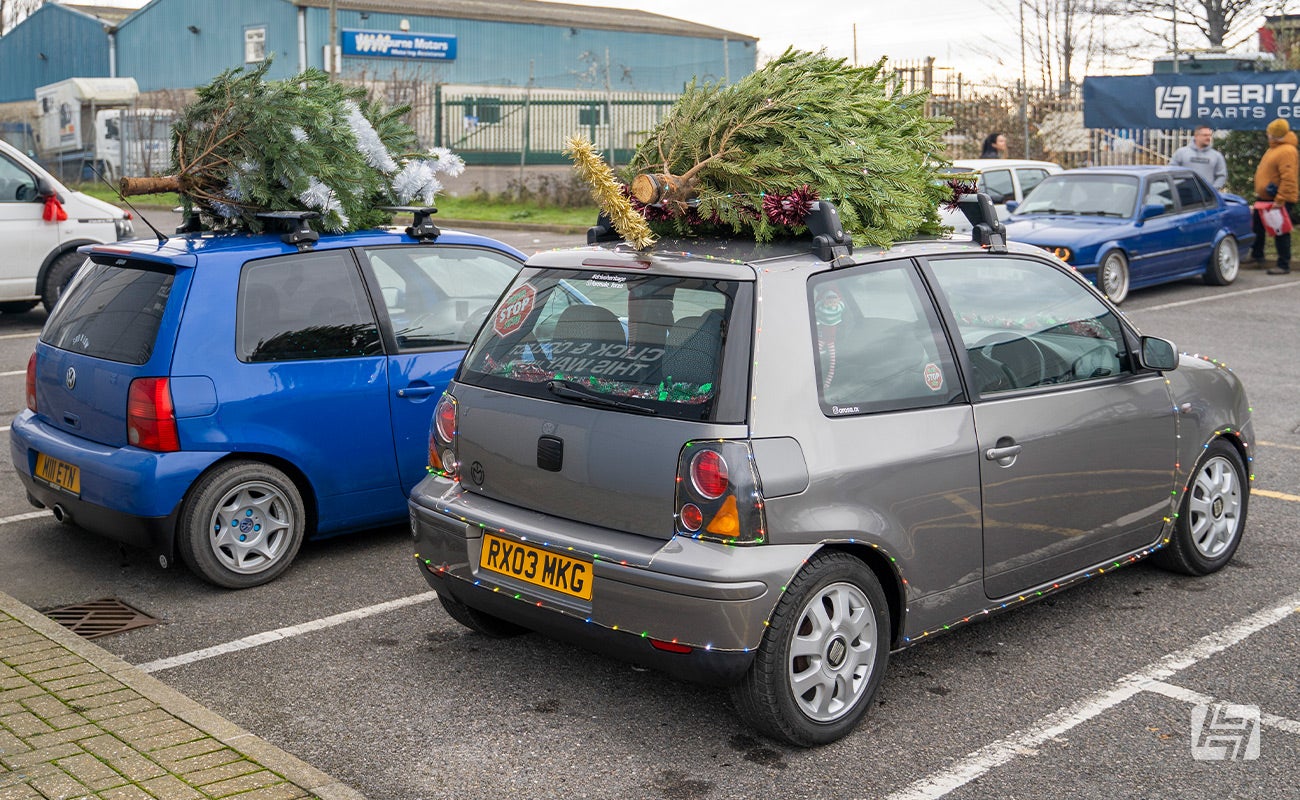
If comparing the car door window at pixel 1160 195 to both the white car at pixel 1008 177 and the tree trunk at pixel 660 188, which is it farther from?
the tree trunk at pixel 660 188

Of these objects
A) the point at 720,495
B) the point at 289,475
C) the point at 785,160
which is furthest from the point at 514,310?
the point at 289,475

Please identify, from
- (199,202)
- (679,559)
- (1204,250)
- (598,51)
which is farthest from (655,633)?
(598,51)

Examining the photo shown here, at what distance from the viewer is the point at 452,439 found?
4730mm

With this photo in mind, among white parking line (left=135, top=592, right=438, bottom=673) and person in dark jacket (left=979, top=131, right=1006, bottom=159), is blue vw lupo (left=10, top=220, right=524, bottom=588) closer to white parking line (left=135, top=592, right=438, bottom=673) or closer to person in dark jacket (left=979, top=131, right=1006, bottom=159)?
white parking line (left=135, top=592, right=438, bottom=673)

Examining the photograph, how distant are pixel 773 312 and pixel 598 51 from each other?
4539 centimetres

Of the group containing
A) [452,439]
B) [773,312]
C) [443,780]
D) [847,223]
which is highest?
[847,223]

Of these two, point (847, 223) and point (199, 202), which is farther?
point (199, 202)

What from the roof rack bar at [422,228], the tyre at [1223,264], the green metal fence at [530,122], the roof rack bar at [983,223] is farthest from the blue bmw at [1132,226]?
the green metal fence at [530,122]

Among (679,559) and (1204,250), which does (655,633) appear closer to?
(679,559)

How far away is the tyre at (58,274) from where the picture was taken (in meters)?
13.6

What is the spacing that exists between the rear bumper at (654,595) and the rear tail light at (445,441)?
0.35 meters

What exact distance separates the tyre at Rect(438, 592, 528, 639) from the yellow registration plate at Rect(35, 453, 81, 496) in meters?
1.93

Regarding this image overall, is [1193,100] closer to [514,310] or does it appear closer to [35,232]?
[35,232]

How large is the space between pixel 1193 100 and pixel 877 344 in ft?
57.5
